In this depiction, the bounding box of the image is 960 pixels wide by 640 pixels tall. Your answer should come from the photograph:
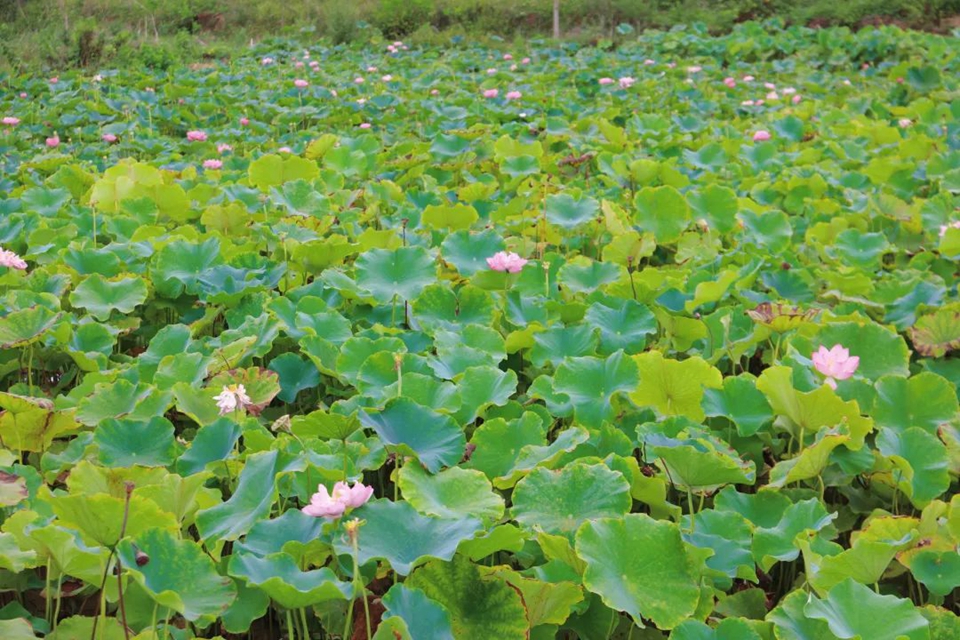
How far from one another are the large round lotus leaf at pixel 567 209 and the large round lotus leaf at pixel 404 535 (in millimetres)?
1550

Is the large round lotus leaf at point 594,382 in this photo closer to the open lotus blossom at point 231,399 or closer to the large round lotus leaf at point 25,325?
the open lotus blossom at point 231,399

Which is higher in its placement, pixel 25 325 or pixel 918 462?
pixel 25 325

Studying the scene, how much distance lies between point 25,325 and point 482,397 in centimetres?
95

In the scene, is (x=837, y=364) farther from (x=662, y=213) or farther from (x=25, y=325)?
(x=25, y=325)

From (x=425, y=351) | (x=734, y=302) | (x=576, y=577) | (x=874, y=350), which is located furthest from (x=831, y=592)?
(x=734, y=302)

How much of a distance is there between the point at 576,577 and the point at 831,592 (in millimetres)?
320

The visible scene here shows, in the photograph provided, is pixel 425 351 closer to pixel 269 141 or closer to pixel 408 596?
pixel 408 596

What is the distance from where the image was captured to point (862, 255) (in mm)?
2557

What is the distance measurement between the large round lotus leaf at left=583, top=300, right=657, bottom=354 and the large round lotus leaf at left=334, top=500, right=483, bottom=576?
811 mm

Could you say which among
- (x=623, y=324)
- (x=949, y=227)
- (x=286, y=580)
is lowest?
(x=949, y=227)

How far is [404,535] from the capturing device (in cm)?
117

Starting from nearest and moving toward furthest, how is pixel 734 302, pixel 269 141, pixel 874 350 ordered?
pixel 874 350 → pixel 734 302 → pixel 269 141

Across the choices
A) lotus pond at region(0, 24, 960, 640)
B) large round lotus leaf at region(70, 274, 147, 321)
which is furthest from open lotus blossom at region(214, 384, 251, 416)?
large round lotus leaf at region(70, 274, 147, 321)

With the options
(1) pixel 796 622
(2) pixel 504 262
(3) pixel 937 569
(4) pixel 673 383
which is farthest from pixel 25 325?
(3) pixel 937 569
